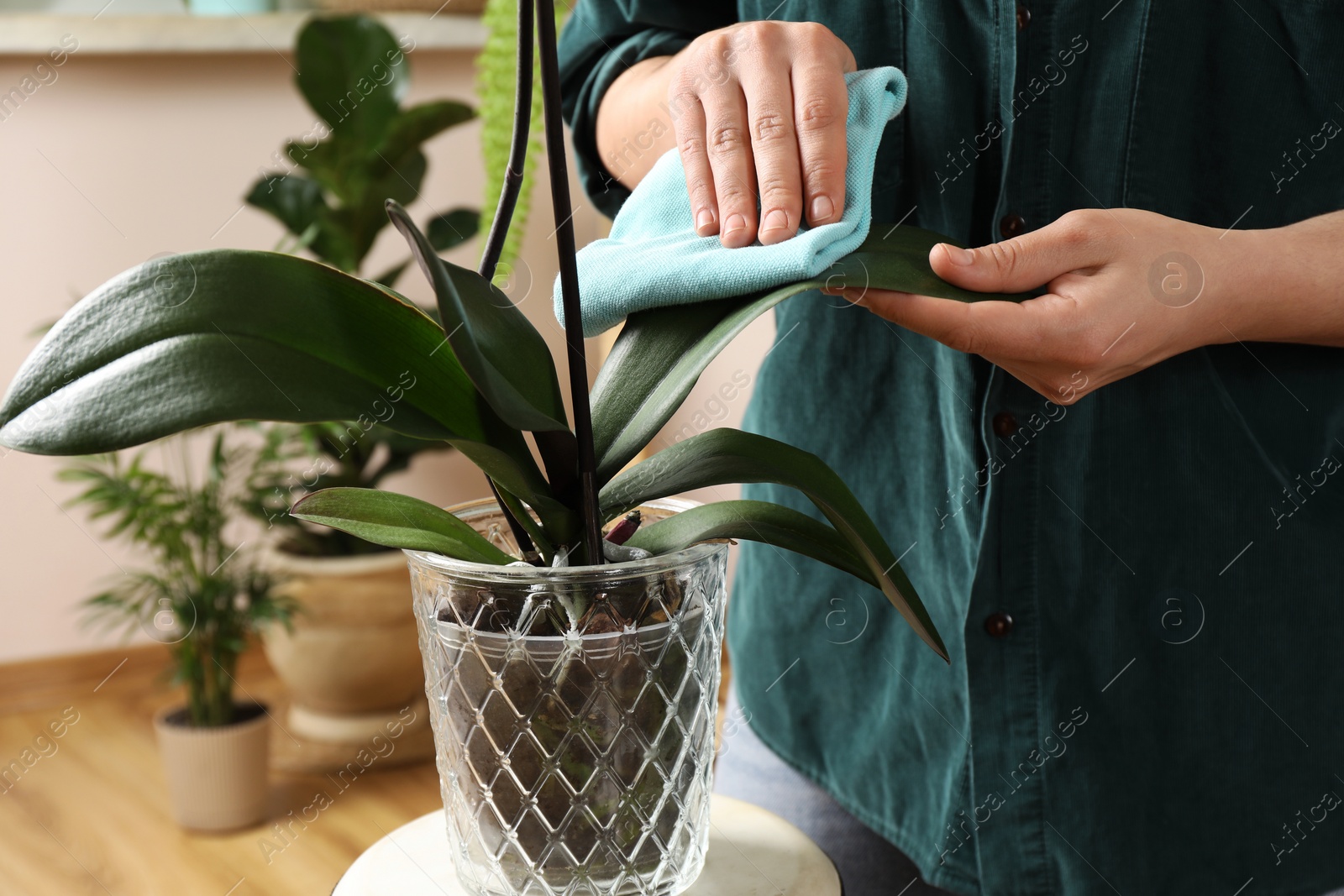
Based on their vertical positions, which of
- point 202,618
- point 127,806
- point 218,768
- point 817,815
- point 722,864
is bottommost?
point 127,806

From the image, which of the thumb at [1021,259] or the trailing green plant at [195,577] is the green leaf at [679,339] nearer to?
the thumb at [1021,259]

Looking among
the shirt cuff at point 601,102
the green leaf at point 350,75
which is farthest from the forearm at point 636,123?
the green leaf at point 350,75

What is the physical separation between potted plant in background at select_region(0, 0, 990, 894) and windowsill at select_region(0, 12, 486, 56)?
1820mm

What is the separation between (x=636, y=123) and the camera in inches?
27.0

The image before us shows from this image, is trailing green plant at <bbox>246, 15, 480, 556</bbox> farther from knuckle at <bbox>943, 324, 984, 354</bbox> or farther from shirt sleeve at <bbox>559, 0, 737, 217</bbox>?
knuckle at <bbox>943, 324, 984, 354</bbox>

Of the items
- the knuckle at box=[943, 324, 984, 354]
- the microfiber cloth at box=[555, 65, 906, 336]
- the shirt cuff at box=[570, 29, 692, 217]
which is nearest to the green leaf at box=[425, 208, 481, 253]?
the shirt cuff at box=[570, 29, 692, 217]

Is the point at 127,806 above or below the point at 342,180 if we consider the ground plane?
below

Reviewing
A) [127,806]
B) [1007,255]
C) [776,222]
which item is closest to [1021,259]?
[1007,255]

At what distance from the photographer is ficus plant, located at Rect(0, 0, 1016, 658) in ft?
1.03

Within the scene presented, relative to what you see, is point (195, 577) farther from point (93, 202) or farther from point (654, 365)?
point (654, 365)

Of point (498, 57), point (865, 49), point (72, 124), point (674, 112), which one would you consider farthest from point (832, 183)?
point (72, 124)

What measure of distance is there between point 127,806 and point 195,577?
438mm

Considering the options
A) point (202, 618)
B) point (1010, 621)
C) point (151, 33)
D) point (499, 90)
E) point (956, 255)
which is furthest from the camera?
point (151, 33)

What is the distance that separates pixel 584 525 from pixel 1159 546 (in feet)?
1.35
